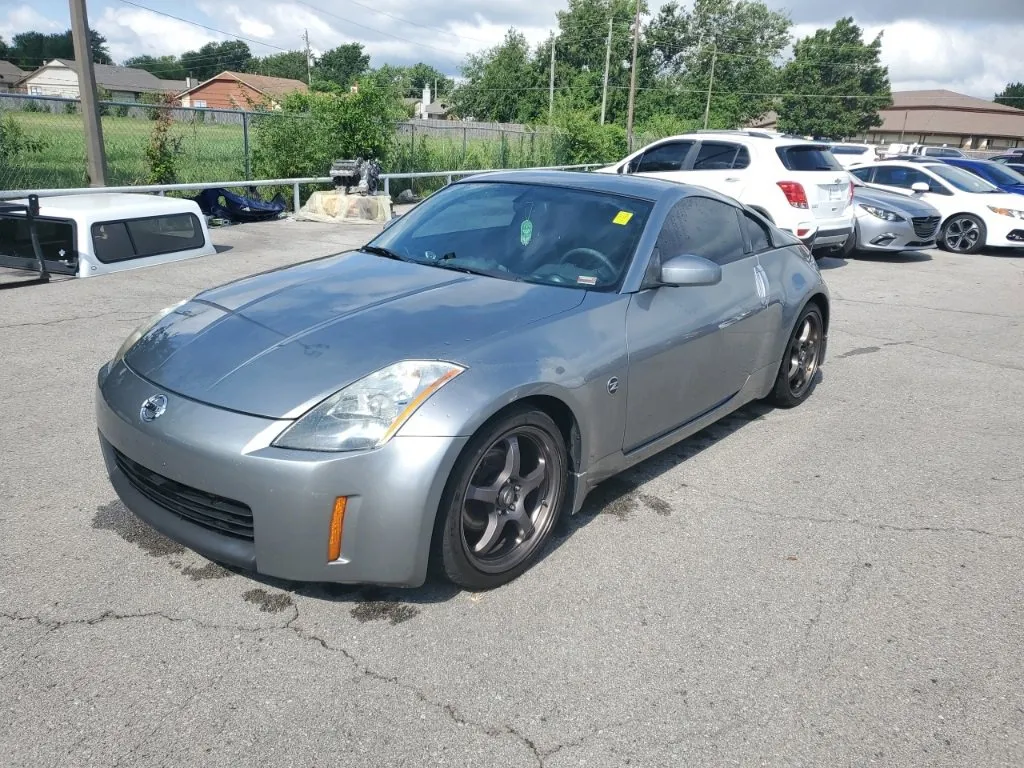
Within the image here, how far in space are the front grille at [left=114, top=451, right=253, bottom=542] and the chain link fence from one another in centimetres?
1145

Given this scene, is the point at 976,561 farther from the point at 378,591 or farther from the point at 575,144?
the point at 575,144

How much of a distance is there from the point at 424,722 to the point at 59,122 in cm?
1642

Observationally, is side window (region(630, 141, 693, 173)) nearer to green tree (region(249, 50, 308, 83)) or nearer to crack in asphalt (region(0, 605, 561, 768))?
crack in asphalt (region(0, 605, 561, 768))

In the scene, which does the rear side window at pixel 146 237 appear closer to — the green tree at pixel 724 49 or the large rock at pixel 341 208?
the large rock at pixel 341 208

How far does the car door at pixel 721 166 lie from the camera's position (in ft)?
36.4

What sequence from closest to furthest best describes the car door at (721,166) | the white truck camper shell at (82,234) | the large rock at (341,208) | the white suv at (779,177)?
1. the white truck camper shell at (82,234)
2. the white suv at (779,177)
3. the car door at (721,166)
4. the large rock at (341,208)

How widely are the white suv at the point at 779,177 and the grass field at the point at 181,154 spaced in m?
8.28

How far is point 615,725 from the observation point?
2416 millimetres

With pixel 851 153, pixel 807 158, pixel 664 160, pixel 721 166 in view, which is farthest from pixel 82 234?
pixel 851 153

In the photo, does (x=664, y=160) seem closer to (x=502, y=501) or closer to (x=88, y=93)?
(x=88, y=93)

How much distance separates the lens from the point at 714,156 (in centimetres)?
1157

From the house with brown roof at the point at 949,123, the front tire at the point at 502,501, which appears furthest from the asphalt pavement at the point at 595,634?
the house with brown roof at the point at 949,123

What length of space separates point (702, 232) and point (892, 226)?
9382 mm

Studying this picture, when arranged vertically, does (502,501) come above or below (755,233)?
below
